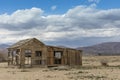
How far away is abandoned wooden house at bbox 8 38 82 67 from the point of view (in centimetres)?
5041

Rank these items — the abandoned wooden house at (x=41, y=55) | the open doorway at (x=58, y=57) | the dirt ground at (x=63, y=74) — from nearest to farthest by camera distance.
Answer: the dirt ground at (x=63, y=74) → the abandoned wooden house at (x=41, y=55) → the open doorway at (x=58, y=57)

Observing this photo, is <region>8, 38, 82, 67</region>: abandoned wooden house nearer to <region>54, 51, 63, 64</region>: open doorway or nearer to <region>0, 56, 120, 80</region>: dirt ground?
<region>54, 51, 63, 64</region>: open doorway

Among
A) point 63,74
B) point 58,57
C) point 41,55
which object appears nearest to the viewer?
point 63,74

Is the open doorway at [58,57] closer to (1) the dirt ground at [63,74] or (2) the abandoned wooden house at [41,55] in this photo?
(2) the abandoned wooden house at [41,55]

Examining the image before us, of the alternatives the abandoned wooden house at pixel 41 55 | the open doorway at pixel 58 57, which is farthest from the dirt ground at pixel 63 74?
the open doorway at pixel 58 57

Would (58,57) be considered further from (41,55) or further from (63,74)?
(63,74)

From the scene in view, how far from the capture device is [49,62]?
5181 centimetres

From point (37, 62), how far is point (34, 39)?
365 centimetres

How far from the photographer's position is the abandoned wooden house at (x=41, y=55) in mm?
50406

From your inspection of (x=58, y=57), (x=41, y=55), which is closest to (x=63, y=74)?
(x=41, y=55)

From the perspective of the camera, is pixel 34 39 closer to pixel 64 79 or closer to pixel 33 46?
pixel 33 46

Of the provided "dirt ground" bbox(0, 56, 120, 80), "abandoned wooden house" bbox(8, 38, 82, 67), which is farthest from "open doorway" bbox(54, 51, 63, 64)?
"dirt ground" bbox(0, 56, 120, 80)

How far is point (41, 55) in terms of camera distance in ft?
169

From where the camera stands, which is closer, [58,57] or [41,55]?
[41,55]
